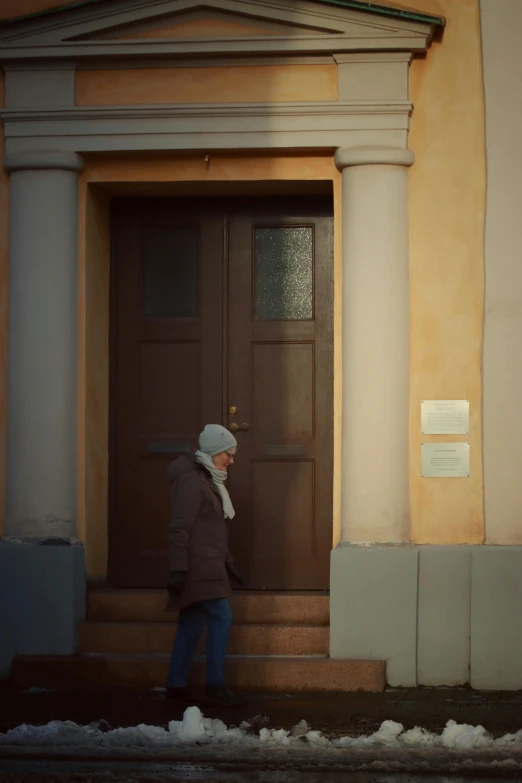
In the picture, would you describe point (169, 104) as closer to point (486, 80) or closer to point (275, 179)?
point (275, 179)

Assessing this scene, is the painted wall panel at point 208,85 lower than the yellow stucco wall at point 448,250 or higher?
higher

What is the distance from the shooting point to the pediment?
366 inches

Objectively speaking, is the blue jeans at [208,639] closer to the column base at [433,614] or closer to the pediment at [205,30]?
the column base at [433,614]

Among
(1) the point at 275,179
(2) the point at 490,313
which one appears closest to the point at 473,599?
(2) the point at 490,313

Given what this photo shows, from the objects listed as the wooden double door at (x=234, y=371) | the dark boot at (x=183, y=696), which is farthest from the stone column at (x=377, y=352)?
the dark boot at (x=183, y=696)

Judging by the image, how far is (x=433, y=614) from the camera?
9.15m

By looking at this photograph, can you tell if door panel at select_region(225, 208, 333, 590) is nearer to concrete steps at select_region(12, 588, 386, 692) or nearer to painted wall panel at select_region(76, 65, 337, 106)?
concrete steps at select_region(12, 588, 386, 692)

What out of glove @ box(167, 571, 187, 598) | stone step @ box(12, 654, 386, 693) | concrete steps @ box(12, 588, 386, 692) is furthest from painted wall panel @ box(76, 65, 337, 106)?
stone step @ box(12, 654, 386, 693)

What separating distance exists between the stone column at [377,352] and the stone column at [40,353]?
1.88 m

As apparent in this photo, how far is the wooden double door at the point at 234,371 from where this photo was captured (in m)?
9.98

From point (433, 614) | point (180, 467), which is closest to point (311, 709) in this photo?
point (433, 614)

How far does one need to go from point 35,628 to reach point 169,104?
3.57 meters

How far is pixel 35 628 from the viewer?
9.42 meters

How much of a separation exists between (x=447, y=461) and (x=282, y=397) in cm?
133
